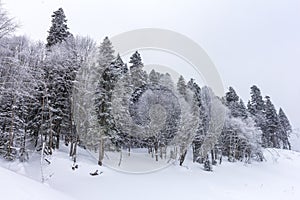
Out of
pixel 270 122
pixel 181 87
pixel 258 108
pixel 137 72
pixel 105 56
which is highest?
pixel 258 108

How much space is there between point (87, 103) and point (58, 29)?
8.92 meters

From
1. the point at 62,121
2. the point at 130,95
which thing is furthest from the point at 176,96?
the point at 62,121

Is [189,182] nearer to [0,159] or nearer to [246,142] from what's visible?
[0,159]

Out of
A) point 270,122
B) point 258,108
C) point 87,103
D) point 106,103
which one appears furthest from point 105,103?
point 270,122

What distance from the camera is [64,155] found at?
895 inches

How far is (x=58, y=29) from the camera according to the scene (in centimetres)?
2522

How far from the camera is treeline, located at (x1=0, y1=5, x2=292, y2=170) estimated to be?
1973 cm

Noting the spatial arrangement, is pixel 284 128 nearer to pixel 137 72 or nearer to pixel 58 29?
pixel 137 72

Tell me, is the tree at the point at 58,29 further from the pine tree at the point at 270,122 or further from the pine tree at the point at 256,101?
the pine tree at the point at 270,122

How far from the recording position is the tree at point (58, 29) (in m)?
24.6

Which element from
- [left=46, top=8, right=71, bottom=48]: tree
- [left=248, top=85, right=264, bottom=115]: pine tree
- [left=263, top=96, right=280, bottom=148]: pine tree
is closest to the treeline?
[left=46, top=8, right=71, bottom=48]: tree

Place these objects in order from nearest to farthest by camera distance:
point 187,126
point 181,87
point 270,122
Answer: point 187,126, point 181,87, point 270,122

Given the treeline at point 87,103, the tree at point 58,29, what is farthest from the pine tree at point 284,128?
the tree at point 58,29

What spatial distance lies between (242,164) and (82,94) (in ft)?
88.4
